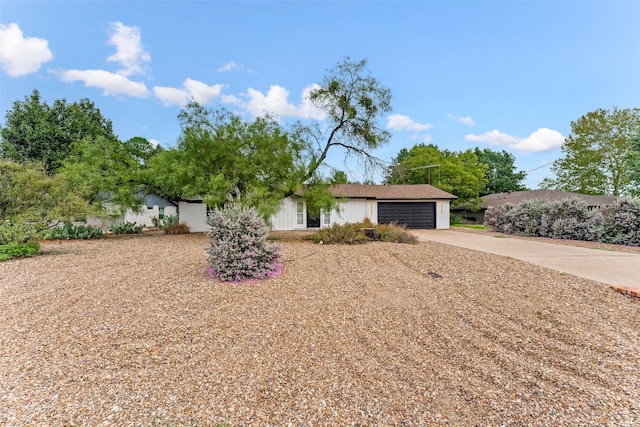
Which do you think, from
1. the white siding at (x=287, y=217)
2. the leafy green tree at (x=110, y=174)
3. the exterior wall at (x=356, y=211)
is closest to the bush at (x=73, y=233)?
the leafy green tree at (x=110, y=174)

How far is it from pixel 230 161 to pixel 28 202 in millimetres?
5688

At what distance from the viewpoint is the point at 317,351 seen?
10.6ft

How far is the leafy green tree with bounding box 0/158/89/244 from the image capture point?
7785 millimetres

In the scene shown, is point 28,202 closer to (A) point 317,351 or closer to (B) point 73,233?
(B) point 73,233

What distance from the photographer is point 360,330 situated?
147 inches

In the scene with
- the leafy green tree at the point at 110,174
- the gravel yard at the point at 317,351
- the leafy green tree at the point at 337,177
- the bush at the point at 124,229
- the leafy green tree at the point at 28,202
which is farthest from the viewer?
the bush at the point at 124,229

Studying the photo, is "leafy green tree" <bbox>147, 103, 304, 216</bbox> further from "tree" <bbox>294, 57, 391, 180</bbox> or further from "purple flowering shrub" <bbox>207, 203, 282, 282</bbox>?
"purple flowering shrub" <bbox>207, 203, 282, 282</bbox>

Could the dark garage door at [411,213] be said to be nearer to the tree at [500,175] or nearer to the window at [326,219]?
the window at [326,219]

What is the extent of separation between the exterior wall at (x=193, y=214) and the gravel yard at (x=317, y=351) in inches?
467

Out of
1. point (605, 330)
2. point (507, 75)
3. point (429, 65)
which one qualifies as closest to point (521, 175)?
point (507, 75)

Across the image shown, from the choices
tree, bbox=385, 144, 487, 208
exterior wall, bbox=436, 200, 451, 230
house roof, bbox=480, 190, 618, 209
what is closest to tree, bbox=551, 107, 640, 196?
house roof, bbox=480, 190, 618, 209

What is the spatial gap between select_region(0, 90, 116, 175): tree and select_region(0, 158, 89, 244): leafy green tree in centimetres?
1715

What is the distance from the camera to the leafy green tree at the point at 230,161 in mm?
10508

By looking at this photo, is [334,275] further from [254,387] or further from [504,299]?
[254,387]
